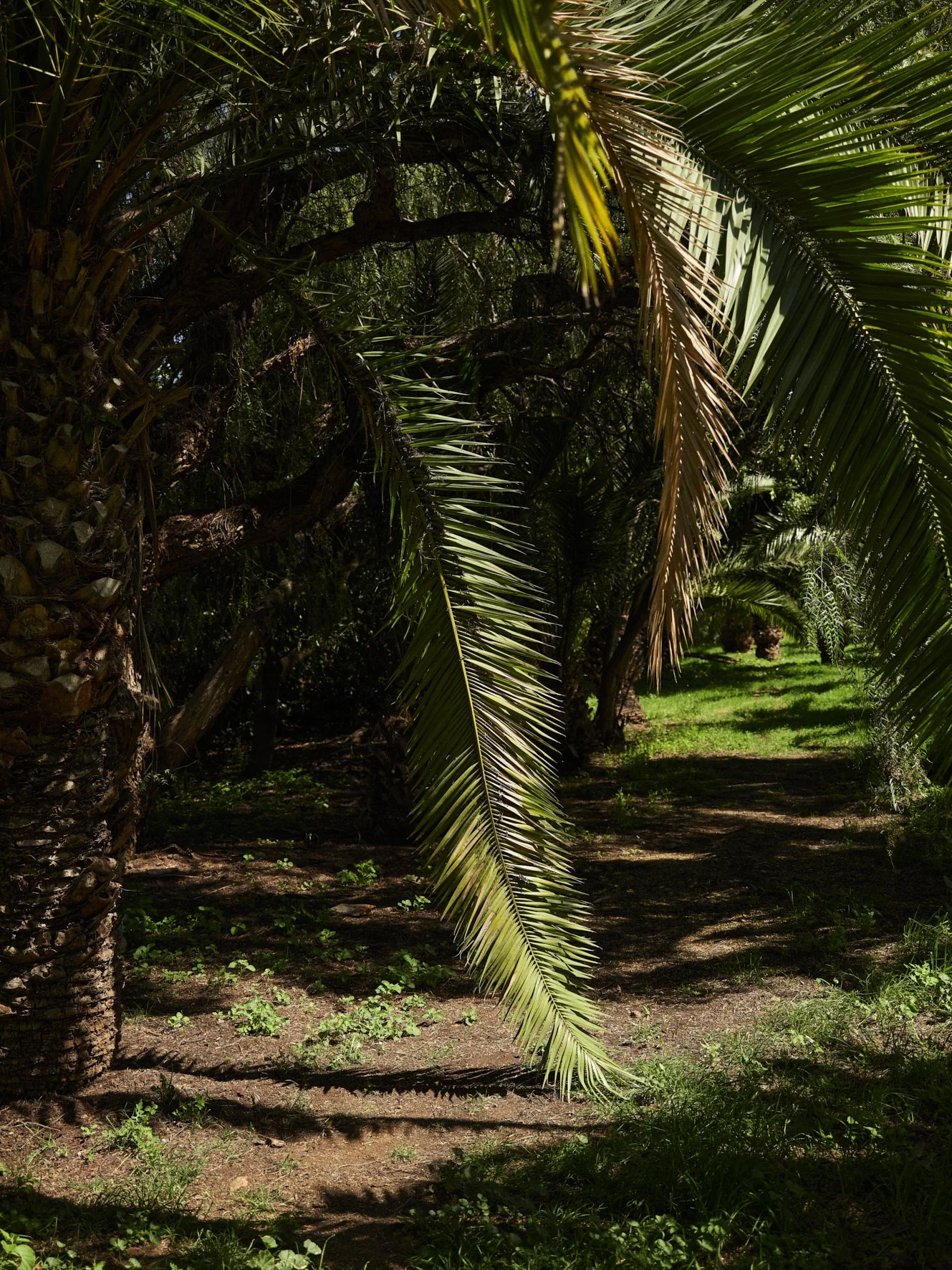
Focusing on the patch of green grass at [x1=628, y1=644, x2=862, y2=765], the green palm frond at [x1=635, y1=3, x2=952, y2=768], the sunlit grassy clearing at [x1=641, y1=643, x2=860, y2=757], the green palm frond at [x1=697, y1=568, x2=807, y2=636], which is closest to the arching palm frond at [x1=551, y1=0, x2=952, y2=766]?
the green palm frond at [x1=635, y1=3, x2=952, y2=768]

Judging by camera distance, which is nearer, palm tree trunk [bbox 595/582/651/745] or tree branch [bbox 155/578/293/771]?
tree branch [bbox 155/578/293/771]

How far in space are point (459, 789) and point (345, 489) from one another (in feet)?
8.87

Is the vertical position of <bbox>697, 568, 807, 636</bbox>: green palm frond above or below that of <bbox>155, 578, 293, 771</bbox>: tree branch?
above

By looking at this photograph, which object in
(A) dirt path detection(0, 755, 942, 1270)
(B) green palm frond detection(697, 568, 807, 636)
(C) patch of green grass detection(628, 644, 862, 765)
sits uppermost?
(B) green palm frond detection(697, 568, 807, 636)

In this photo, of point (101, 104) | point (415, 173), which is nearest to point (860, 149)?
point (101, 104)

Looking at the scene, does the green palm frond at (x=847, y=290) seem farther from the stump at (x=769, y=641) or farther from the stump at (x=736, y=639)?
the stump at (x=736, y=639)

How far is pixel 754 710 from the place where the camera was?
14289 mm

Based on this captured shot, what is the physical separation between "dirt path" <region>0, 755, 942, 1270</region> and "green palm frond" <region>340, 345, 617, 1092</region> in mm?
732

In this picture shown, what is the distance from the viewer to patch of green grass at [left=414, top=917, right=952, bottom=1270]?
319 cm

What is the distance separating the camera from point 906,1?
546 centimetres

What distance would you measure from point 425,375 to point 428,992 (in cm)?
308

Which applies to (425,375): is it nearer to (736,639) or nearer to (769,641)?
(769,641)

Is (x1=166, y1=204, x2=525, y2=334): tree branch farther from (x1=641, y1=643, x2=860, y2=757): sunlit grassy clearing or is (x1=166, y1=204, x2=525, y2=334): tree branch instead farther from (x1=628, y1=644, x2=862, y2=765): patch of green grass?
(x1=628, y1=644, x2=862, y2=765): patch of green grass

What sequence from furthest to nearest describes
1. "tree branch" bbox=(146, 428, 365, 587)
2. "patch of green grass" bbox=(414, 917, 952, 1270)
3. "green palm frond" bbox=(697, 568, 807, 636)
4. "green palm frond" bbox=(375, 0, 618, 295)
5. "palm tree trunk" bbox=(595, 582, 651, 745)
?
"green palm frond" bbox=(697, 568, 807, 636) → "palm tree trunk" bbox=(595, 582, 651, 745) → "tree branch" bbox=(146, 428, 365, 587) → "patch of green grass" bbox=(414, 917, 952, 1270) → "green palm frond" bbox=(375, 0, 618, 295)
